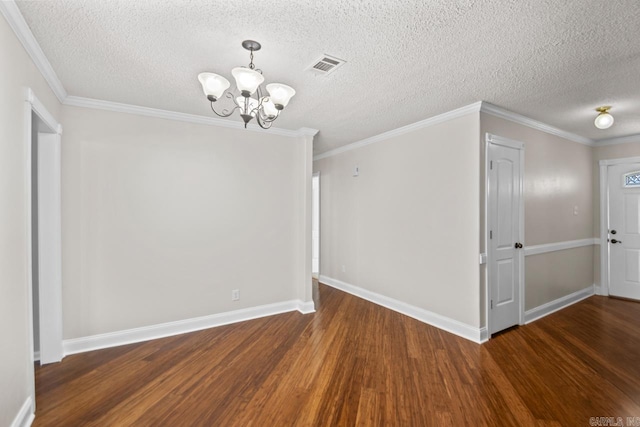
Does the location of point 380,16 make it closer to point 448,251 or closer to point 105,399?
point 448,251

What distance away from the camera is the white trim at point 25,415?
1889mm

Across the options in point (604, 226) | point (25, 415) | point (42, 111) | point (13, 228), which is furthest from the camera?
point (604, 226)

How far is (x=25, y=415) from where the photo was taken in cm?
199

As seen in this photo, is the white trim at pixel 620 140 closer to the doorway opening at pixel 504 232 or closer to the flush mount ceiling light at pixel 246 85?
the doorway opening at pixel 504 232

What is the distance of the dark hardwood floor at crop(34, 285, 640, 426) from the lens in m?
2.15

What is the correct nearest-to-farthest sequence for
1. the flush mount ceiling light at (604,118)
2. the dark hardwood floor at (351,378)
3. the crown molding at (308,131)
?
the dark hardwood floor at (351,378) → the flush mount ceiling light at (604,118) → the crown molding at (308,131)

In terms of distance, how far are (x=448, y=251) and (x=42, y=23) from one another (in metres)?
4.03

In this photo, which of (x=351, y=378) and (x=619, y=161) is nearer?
(x=351, y=378)

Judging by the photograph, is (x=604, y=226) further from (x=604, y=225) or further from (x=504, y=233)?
(x=504, y=233)

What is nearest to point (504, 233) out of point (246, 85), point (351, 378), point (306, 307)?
point (351, 378)

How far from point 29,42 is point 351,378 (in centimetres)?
338

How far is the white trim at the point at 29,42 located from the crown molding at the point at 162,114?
0.27 m

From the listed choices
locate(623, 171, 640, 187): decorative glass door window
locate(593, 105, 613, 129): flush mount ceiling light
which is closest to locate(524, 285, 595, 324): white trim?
locate(623, 171, 640, 187): decorative glass door window

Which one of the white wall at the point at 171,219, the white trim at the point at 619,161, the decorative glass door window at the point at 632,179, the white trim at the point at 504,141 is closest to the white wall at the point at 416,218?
the white trim at the point at 504,141
